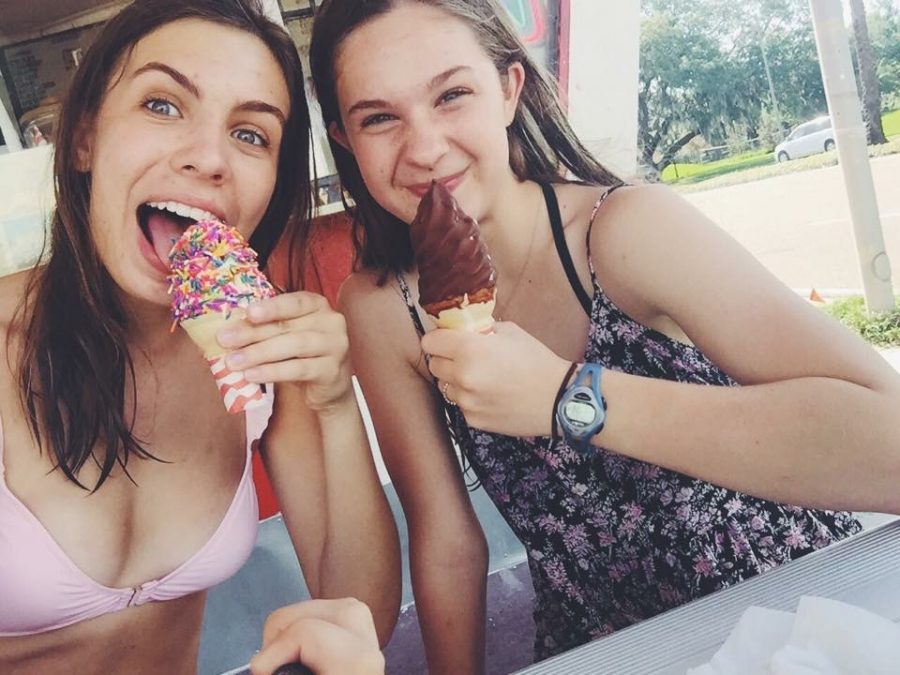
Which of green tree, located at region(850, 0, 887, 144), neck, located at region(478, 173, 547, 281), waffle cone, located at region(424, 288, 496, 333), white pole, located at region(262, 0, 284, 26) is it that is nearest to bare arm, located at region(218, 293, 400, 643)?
waffle cone, located at region(424, 288, 496, 333)

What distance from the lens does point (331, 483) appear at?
6.08 feet

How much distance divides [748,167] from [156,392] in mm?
2760

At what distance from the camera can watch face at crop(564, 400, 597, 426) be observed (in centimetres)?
151

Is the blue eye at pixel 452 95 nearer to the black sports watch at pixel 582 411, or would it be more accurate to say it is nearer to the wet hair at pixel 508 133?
the wet hair at pixel 508 133

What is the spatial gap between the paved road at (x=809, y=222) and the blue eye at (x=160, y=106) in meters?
2.64

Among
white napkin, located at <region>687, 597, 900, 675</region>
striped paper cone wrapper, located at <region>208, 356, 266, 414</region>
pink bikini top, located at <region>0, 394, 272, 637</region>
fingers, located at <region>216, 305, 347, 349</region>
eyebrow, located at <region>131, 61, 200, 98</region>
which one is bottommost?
white napkin, located at <region>687, 597, 900, 675</region>

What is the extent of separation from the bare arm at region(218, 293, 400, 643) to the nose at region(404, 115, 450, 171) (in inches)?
16.2

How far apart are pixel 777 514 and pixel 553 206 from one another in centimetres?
97

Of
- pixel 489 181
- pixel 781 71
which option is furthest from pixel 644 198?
pixel 781 71

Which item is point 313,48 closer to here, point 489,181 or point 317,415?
point 489,181

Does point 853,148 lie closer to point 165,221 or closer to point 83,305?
point 165,221

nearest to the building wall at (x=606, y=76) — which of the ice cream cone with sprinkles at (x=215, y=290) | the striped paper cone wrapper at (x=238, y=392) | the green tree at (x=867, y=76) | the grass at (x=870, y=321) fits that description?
the green tree at (x=867, y=76)

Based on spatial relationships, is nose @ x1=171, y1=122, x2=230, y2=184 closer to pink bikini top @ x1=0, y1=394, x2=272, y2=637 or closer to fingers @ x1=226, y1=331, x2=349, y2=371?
fingers @ x1=226, y1=331, x2=349, y2=371

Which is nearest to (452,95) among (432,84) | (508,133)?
(432,84)
